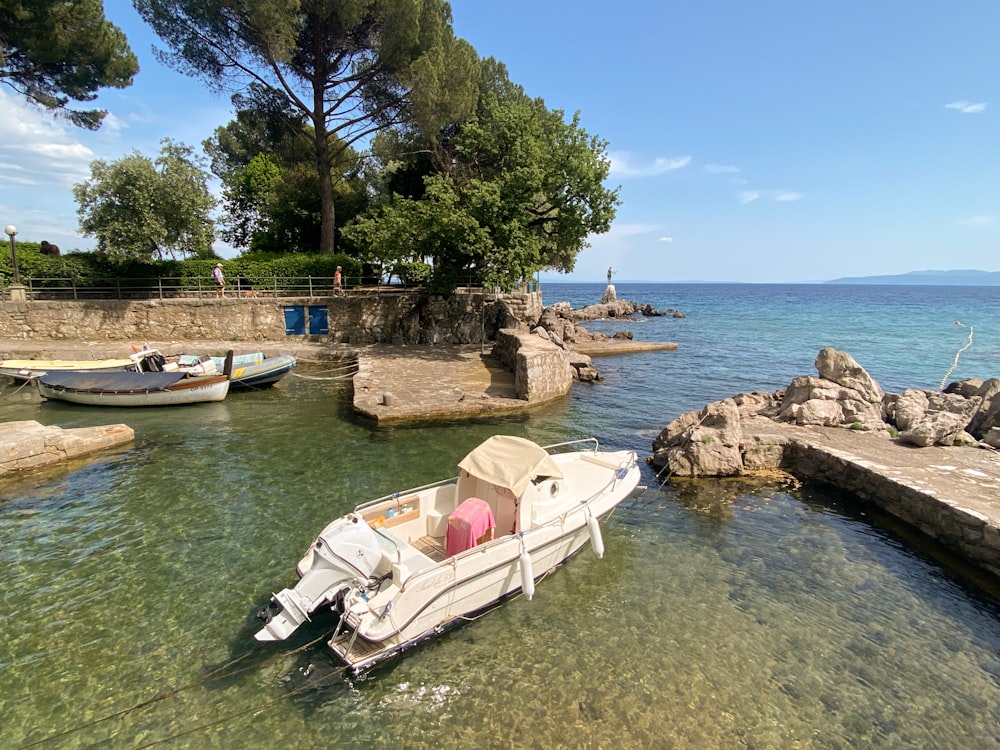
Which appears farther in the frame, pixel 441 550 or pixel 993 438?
pixel 993 438

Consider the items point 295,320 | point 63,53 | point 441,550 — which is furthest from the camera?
point 295,320

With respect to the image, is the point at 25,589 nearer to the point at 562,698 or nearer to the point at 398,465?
the point at 398,465

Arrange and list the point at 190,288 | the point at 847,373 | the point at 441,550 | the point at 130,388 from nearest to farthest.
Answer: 1. the point at 441,550
2. the point at 130,388
3. the point at 847,373
4. the point at 190,288

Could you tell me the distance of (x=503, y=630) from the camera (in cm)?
715

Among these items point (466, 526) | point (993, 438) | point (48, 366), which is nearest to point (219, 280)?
point (48, 366)

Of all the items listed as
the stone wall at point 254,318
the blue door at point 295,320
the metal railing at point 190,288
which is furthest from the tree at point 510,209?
the blue door at point 295,320

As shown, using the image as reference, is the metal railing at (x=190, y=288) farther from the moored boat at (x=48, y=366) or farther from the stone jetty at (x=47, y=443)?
the stone jetty at (x=47, y=443)

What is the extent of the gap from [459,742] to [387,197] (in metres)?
33.3

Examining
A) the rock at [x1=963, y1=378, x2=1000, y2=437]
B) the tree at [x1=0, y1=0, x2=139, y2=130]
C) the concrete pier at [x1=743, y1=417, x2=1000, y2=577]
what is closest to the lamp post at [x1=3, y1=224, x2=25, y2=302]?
the tree at [x1=0, y1=0, x2=139, y2=130]

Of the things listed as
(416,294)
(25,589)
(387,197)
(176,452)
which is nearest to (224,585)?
(25,589)

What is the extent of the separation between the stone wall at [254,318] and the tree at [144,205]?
9.15 ft

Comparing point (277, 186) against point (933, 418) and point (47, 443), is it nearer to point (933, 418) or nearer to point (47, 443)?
point (47, 443)

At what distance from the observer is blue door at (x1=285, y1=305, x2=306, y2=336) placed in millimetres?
26969

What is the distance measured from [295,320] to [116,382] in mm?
10721
